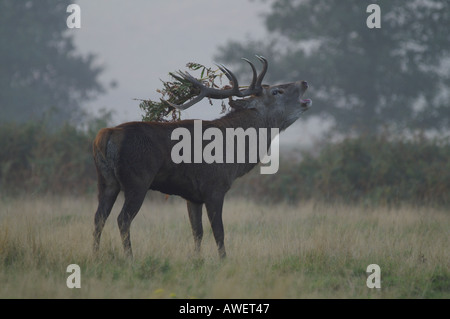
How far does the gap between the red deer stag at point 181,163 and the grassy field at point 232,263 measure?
1.46 feet

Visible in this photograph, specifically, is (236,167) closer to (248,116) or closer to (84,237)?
(248,116)

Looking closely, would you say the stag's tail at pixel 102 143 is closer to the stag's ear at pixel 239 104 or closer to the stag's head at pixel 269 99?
the stag's head at pixel 269 99

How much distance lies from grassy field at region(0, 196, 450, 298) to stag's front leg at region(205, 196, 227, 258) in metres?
0.19

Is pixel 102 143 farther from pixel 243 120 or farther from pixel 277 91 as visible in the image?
pixel 277 91

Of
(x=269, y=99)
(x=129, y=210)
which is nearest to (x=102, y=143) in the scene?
(x=129, y=210)

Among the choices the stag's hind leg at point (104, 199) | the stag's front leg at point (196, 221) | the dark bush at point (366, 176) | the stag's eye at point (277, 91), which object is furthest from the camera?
the dark bush at point (366, 176)

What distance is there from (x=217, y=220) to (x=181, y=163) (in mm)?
935

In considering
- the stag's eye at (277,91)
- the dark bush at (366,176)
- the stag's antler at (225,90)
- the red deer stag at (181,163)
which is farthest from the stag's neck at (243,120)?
the dark bush at (366,176)

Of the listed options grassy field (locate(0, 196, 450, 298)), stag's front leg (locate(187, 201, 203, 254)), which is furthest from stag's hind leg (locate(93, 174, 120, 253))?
stag's front leg (locate(187, 201, 203, 254))

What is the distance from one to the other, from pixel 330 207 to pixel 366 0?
1927 cm

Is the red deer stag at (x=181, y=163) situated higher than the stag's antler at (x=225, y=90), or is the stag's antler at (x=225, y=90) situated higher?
the stag's antler at (x=225, y=90)

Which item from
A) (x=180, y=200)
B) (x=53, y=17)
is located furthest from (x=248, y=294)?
(x=53, y=17)

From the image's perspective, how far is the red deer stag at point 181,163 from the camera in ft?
23.4

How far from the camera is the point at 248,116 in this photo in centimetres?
863
